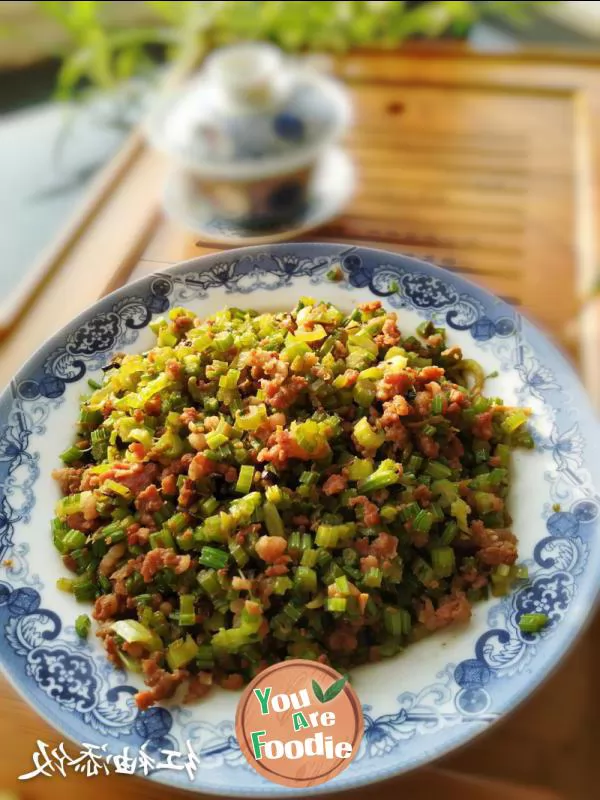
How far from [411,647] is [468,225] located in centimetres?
63

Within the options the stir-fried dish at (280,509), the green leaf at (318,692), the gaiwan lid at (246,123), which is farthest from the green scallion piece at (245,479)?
the gaiwan lid at (246,123)

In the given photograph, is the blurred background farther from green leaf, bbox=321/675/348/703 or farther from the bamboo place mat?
green leaf, bbox=321/675/348/703

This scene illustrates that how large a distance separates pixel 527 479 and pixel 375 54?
96 cm

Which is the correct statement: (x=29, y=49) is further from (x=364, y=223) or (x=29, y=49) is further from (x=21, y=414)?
(x=21, y=414)

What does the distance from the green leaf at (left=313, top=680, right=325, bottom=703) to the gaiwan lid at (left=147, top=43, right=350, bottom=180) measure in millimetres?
725

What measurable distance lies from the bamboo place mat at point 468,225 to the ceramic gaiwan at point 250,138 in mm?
64

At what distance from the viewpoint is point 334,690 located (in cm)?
59

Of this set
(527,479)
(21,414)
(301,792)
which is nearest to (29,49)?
(21,414)

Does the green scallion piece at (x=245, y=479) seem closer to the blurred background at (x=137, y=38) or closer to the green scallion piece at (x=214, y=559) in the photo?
the green scallion piece at (x=214, y=559)

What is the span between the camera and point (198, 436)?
2.17ft

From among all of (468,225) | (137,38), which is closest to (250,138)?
(468,225)

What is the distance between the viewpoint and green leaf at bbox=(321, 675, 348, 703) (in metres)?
0.58

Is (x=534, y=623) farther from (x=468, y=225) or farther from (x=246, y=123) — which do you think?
(x=246, y=123)

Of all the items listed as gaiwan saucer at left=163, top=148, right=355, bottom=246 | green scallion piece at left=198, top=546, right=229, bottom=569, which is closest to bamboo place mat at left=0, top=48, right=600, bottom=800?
gaiwan saucer at left=163, top=148, right=355, bottom=246
